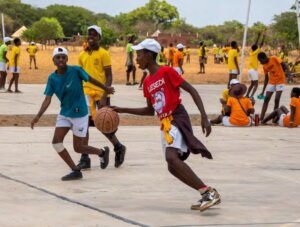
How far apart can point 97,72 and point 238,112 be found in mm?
5574

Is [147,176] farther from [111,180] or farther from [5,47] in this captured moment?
[5,47]

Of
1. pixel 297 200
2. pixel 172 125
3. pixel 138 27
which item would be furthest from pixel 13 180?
pixel 138 27

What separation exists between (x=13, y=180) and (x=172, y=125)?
2557 millimetres

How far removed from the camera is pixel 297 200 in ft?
27.3

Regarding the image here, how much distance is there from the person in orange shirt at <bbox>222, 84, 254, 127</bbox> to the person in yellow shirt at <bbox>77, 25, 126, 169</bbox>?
533 centimetres

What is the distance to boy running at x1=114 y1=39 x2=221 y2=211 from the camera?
7570 millimetres

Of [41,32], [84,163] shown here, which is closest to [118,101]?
[84,163]

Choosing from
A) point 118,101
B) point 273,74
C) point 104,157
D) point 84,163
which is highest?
point 273,74

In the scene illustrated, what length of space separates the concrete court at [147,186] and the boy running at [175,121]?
0.27 m

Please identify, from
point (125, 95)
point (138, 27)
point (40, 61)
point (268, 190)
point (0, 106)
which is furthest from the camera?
point (138, 27)

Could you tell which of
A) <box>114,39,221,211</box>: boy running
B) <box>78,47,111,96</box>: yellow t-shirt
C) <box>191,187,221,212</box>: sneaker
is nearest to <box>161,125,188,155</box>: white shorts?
<box>114,39,221,211</box>: boy running

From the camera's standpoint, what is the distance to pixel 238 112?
51.8 feet

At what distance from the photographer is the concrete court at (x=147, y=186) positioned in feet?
24.2

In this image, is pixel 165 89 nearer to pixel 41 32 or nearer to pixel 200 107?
pixel 200 107
